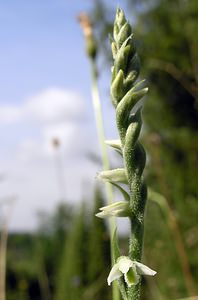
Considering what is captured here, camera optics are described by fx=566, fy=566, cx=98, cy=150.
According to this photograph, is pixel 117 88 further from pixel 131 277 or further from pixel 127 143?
pixel 131 277

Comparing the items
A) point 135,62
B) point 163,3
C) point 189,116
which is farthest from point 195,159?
point 135,62

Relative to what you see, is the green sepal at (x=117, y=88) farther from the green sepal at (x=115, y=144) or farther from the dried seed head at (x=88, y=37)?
the dried seed head at (x=88, y=37)

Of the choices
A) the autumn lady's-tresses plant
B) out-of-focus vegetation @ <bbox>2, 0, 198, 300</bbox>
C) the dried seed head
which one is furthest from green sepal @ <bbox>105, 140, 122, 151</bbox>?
out-of-focus vegetation @ <bbox>2, 0, 198, 300</bbox>

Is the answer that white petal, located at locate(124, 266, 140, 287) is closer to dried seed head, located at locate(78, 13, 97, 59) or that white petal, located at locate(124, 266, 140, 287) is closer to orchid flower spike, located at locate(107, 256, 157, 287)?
orchid flower spike, located at locate(107, 256, 157, 287)

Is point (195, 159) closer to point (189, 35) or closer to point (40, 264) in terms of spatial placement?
point (189, 35)

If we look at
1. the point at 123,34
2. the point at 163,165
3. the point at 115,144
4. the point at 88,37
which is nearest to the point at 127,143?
the point at 115,144

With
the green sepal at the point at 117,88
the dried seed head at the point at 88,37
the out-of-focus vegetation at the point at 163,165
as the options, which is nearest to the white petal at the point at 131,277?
the green sepal at the point at 117,88
